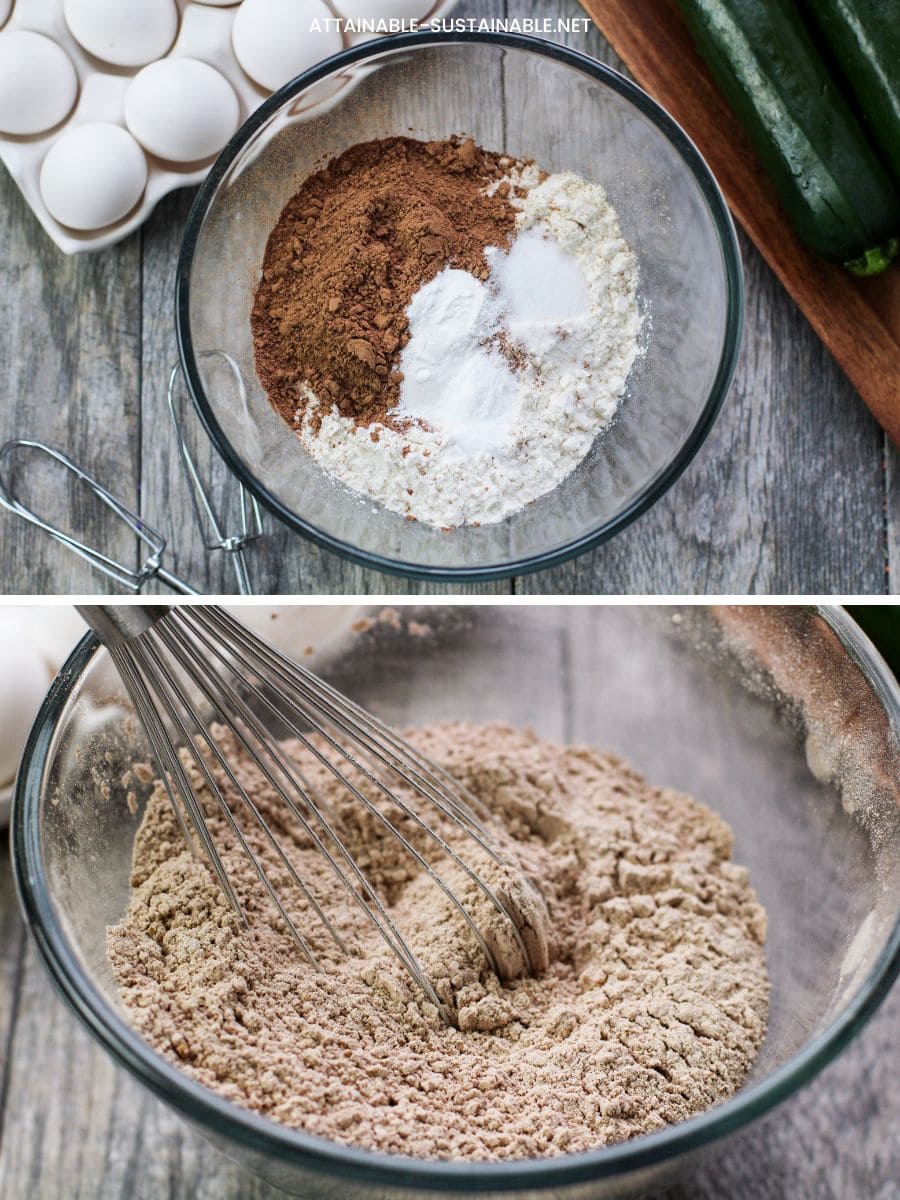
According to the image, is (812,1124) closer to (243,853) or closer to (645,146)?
(243,853)

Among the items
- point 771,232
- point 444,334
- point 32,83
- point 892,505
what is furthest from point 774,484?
point 32,83

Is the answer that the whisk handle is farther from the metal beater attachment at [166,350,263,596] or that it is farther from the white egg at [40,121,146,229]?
the white egg at [40,121,146,229]

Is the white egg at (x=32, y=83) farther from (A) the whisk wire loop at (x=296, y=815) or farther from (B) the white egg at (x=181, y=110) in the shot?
(A) the whisk wire loop at (x=296, y=815)

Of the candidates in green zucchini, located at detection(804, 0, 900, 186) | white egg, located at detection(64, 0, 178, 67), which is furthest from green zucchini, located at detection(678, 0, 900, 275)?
white egg, located at detection(64, 0, 178, 67)

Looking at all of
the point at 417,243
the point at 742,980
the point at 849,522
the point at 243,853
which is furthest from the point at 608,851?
the point at 417,243

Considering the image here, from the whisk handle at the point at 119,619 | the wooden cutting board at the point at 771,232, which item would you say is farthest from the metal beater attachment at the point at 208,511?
the wooden cutting board at the point at 771,232

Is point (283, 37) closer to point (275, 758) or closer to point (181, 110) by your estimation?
point (181, 110)
